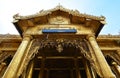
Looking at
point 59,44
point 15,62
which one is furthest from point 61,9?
point 15,62

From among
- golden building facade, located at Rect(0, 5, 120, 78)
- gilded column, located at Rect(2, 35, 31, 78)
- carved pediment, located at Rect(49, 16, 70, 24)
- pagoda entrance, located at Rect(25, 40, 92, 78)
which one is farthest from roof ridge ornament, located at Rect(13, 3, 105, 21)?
pagoda entrance, located at Rect(25, 40, 92, 78)

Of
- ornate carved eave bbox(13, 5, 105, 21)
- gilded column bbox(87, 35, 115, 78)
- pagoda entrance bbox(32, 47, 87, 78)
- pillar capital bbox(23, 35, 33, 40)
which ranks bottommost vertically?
pagoda entrance bbox(32, 47, 87, 78)

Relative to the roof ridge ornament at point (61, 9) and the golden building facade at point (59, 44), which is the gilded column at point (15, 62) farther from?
the roof ridge ornament at point (61, 9)

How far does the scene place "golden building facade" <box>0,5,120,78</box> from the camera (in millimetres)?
11078

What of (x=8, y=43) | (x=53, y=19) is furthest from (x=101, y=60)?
(x=8, y=43)

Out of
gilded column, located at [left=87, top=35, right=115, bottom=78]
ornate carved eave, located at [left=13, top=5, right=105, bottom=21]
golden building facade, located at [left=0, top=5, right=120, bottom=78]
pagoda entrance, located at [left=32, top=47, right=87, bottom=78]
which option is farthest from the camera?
pagoda entrance, located at [left=32, top=47, right=87, bottom=78]

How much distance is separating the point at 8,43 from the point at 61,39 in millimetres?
4452

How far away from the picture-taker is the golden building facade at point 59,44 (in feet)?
36.3

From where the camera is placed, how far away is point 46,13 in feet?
42.3

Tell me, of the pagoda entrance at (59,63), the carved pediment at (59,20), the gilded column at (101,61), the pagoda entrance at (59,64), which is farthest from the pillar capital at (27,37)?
the gilded column at (101,61)

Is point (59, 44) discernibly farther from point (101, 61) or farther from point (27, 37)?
point (101, 61)

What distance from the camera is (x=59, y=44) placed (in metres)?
11.5

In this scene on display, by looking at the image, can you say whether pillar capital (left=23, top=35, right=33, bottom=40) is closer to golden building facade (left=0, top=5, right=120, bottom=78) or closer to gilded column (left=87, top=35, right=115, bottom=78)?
golden building facade (left=0, top=5, right=120, bottom=78)

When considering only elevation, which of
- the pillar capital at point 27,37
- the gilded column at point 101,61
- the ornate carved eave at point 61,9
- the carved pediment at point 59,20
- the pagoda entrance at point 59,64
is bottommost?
the pagoda entrance at point 59,64
